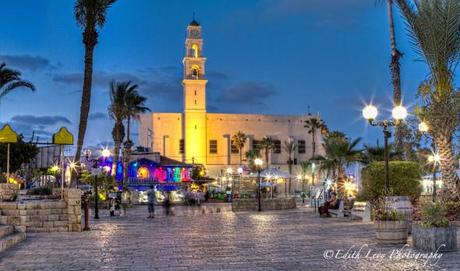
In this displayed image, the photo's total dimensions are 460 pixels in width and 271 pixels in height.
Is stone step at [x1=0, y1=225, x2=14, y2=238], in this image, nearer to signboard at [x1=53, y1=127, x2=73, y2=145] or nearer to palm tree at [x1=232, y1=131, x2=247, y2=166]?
signboard at [x1=53, y1=127, x2=73, y2=145]

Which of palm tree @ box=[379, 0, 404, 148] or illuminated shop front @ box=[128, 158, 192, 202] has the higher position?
palm tree @ box=[379, 0, 404, 148]

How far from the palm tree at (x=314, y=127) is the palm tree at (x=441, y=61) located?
2331 inches

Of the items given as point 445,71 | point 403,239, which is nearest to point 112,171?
point 445,71

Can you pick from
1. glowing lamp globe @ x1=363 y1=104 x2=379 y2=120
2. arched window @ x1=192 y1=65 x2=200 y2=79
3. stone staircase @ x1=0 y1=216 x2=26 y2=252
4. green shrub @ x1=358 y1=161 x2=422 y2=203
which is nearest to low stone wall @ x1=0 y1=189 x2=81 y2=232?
stone staircase @ x1=0 y1=216 x2=26 y2=252

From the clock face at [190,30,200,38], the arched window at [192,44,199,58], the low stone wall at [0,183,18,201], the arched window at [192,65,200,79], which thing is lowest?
the low stone wall at [0,183,18,201]

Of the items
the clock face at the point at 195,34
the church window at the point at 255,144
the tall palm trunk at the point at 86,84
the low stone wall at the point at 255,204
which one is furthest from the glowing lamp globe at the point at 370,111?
→ the clock face at the point at 195,34

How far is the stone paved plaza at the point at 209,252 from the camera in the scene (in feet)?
31.5

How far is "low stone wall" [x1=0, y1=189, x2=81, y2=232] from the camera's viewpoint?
16375 millimetres

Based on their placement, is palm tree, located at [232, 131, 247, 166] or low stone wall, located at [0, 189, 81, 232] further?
palm tree, located at [232, 131, 247, 166]

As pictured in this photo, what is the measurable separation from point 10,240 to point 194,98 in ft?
201

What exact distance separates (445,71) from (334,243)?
8014mm

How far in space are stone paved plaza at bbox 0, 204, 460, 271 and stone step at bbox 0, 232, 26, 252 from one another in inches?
7.7

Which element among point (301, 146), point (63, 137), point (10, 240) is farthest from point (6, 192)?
point (301, 146)

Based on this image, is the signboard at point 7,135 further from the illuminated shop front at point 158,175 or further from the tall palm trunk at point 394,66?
the illuminated shop front at point 158,175
